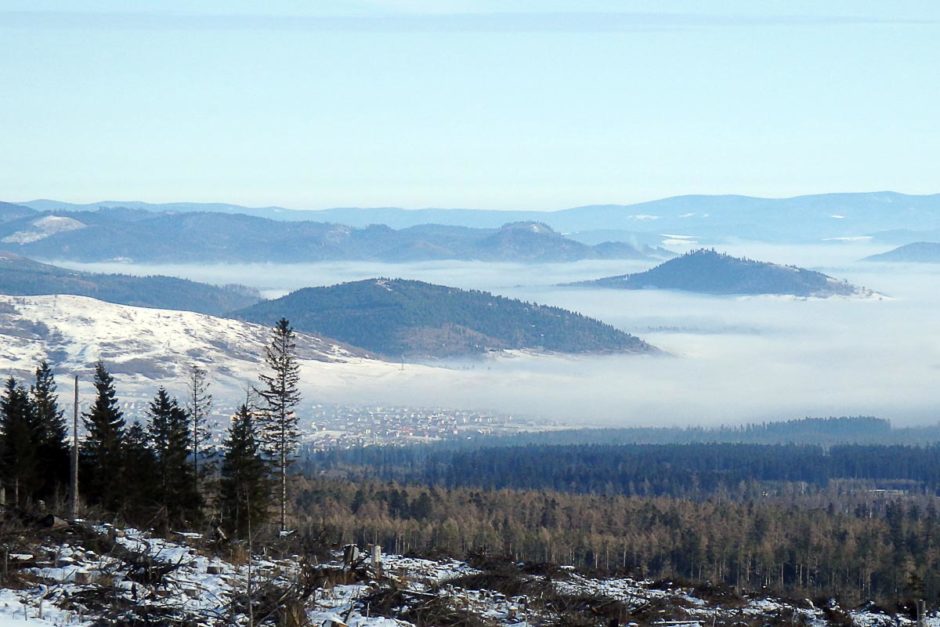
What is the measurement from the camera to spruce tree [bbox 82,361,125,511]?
53781 mm

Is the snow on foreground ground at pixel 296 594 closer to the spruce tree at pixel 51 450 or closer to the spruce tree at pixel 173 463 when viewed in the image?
the spruce tree at pixel 173 463

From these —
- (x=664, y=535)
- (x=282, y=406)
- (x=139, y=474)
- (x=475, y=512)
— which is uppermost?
(x=282, y=406)

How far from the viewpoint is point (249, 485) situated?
180 ft

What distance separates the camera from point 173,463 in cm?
5672

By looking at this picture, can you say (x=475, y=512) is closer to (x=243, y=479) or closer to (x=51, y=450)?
(x=243, y=479)

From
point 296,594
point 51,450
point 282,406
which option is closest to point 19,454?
point 51,450

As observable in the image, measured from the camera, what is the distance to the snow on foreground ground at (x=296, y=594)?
85.6ft

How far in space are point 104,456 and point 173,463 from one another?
3188 millimetres

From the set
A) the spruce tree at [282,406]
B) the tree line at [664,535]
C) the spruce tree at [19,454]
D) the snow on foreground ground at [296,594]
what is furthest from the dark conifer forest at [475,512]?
the snow on foreground ground at [296,594]

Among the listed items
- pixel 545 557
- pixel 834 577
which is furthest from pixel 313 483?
pixel 834 577

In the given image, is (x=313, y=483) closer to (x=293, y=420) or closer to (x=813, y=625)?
(x=293, y=420)

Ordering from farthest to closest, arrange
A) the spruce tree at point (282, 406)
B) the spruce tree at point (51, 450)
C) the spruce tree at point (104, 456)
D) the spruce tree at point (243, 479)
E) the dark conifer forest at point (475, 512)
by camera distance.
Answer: the spruce tree at point (282, 406), the spruce tree at point (51, 450), the spruce tree at point (243, 479), the dark conifer forest at point (475, 512), the spruce tree at point (104, 456)

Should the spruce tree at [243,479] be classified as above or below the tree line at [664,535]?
above

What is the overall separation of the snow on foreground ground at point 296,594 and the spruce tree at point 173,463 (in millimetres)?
17933
